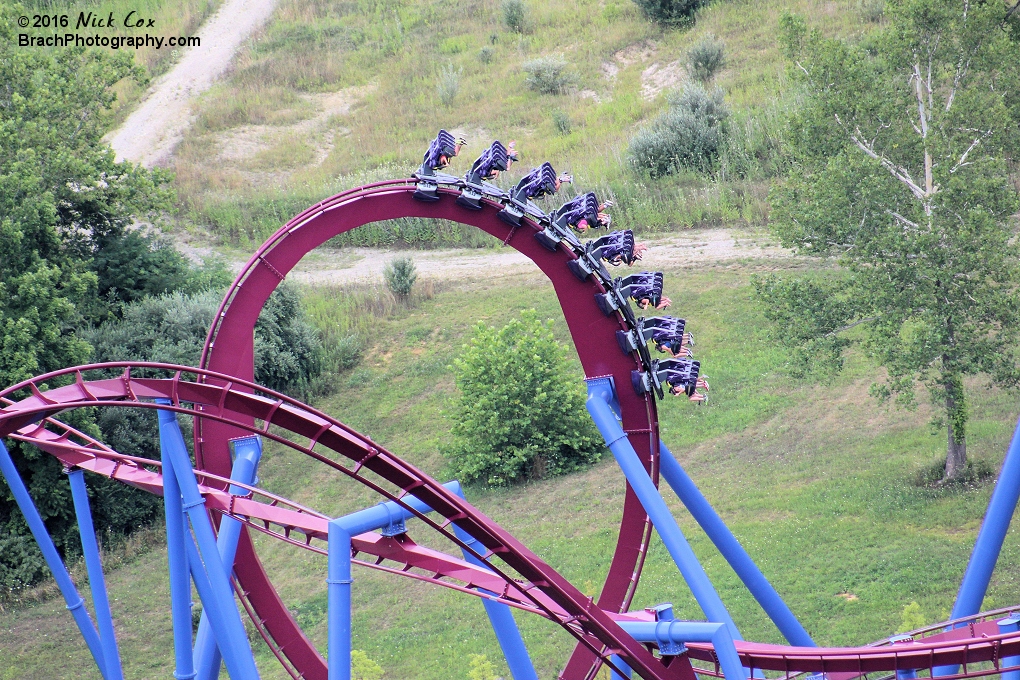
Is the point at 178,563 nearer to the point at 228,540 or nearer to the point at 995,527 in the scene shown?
the point at 228,540

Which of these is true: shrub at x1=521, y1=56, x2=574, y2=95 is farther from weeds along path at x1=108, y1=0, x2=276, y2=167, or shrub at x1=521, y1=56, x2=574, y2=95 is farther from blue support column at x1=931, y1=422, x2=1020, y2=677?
blue support column at x1=931, y1=422, x2=1020, y2=677

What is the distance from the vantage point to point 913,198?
15.2 metres

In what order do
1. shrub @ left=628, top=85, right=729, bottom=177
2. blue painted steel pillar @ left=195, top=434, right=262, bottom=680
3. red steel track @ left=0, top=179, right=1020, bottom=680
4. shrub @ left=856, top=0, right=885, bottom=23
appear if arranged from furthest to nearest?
1. shrub @ left=856, top=0, right=885, bottom=23
2. shrub @ left=628, top=85, right=729, bottom=177
3. blue painted steel pillar @ left=195, top=434, right=262, bottom=680
4. red steel track @ left=0, top=179, right=1020, bottom=680

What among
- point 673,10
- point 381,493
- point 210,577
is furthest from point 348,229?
point 673,10

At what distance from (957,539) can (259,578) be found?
30.3 ft

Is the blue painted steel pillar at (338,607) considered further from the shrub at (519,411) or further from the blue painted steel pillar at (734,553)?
the shrub at (519,411)

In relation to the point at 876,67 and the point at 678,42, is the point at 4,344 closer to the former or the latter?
the point at 876,67

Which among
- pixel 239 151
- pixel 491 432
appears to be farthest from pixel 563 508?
pixel 239 151

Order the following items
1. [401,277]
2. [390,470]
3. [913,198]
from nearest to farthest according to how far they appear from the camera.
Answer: [390,470], [913,198], [401,277]

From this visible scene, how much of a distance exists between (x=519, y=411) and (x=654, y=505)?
900cm

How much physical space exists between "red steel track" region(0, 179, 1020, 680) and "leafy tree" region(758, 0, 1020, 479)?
4.55 m

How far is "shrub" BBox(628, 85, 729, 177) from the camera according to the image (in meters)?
28.2

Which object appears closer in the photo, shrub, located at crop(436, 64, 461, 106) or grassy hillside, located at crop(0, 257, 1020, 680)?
grassy hillside, located at crop(0, 257, 1020, 680)

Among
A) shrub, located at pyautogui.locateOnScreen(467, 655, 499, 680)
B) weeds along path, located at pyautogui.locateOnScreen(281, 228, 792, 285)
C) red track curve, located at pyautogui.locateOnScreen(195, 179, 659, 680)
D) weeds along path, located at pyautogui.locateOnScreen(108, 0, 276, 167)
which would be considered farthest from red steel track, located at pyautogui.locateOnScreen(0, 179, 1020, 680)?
weeds along path, located at pyautogui.locateOnScreen(108, 0, 276, 167)
